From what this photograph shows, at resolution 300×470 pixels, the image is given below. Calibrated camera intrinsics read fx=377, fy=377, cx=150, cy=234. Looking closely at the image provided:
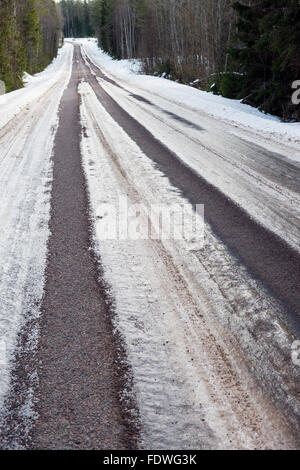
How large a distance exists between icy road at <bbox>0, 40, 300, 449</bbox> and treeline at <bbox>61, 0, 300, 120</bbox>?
196 inches

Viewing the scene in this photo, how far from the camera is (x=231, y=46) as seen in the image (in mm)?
12297

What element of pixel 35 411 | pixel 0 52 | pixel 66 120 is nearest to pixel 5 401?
pixel 35 411

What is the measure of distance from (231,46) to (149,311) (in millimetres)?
12121

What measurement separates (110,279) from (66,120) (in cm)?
707

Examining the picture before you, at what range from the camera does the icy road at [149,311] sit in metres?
1.75

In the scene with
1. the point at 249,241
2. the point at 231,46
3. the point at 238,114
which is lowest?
the point at 249,241

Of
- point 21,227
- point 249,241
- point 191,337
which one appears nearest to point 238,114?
point 249,241

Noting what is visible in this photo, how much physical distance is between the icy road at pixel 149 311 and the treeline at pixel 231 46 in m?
4.97

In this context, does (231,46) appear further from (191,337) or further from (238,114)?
(191,337)

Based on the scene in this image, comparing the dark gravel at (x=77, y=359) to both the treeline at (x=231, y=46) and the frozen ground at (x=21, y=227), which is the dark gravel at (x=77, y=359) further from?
the treeline at (x=231, y=46)

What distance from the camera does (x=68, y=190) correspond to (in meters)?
4.62

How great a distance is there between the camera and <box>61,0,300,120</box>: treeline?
8.91 m

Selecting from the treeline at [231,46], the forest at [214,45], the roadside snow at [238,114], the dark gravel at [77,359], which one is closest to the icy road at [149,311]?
the dark gravel at [77,359]

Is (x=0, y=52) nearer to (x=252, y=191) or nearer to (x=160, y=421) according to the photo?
(x=252, y=191)
